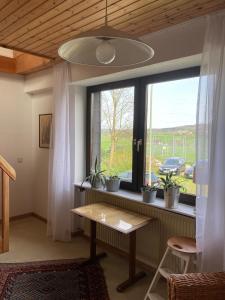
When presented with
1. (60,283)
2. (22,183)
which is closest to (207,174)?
(60,283)

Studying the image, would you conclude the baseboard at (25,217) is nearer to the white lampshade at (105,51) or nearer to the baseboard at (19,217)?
the baseboard at (19,217)

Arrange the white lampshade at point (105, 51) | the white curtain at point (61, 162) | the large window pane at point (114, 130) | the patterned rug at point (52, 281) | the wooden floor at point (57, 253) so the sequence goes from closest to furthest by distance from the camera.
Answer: the white lampshade at point (105, 51)
the patterned rug at point (52, 281)
the wooden floor at point (57, 253)
the large window pane at point (114, 130)
the white curtain at point (61, 162)

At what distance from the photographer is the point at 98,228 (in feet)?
10.5

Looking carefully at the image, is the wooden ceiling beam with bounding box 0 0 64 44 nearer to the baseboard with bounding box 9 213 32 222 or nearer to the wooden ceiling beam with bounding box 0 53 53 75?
the wooden ceiling beam with bounding box 0 53 53 75

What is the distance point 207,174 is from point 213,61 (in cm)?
84

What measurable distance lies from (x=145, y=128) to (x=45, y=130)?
5.83ft

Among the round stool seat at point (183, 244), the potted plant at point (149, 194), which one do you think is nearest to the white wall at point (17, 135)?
the potted plant at point (149, 194)

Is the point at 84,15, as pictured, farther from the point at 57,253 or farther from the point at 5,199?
the point at 57,253

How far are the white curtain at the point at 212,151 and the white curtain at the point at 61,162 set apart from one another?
1853 mm

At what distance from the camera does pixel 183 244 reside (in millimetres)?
2027

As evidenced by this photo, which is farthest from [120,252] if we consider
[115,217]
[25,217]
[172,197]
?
[25,217]

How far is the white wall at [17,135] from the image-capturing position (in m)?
3.94

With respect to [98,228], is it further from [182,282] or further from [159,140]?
[182,282]

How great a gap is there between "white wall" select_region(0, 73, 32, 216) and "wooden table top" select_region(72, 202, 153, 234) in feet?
6.11
